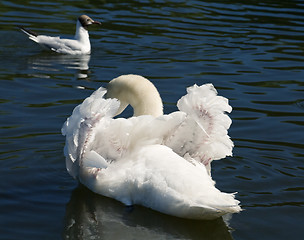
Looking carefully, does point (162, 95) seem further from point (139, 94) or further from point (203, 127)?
point (203, 127)

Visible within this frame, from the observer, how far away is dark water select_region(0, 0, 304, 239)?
625cm

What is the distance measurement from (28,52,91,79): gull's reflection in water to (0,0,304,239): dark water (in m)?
0.03

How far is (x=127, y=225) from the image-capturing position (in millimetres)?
6113

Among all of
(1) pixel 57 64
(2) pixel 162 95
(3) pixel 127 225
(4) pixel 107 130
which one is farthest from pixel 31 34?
(3) pixel 127 225

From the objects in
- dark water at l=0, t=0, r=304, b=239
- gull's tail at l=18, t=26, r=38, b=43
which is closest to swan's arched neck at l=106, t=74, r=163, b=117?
dark water at l=0, t=0, r=304, b=239

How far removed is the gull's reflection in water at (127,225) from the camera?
5.94 m

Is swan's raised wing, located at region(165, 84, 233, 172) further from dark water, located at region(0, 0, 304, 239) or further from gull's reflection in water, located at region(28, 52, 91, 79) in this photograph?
gull's reflection in water, located at region(28, 52, 91, 79)

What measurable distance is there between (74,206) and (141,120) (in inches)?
40.1

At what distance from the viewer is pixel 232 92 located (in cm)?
1124

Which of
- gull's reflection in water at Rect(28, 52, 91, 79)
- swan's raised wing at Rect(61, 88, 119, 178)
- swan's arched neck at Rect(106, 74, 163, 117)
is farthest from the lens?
gull's reflection in water at Rect(28, 52, 91, 79)

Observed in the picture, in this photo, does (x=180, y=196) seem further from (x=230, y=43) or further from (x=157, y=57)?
(x=230, y=43)

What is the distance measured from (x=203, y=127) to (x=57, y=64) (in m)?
7.16

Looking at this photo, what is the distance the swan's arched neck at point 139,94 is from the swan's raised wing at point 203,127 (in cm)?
62

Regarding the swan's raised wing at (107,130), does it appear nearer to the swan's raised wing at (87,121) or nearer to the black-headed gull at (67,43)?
the swan's raised wing at (87,121)
